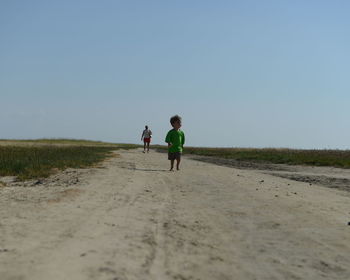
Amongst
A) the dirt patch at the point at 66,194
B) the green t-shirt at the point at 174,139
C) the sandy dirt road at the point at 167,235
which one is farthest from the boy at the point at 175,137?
the dirt patch at the point at 66,194

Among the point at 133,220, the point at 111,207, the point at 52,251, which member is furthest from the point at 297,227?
the point at 52,251

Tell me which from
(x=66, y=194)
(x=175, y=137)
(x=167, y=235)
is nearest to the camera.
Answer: (x=167, y=235)

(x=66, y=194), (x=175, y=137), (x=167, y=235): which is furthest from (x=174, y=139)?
(x=167, y=235)

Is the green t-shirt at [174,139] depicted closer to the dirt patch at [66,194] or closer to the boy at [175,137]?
the boy at [175,137]

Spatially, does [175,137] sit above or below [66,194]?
above

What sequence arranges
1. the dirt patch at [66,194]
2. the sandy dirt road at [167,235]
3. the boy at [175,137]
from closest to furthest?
the sandy dirt road at [167,235] → the dirt patch at [66,194] → the boy at [175,137]

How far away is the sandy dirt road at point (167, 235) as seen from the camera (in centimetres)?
390

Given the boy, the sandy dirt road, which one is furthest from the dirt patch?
the boy

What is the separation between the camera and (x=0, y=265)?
3721mm

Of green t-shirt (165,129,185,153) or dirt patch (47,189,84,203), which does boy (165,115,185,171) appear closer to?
green t-shirt (165,129,185,153)

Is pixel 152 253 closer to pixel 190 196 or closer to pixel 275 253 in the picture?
pixel 275 253

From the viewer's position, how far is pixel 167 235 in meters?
5.18

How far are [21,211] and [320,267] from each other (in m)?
4.23

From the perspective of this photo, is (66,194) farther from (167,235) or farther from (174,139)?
(174,139)
